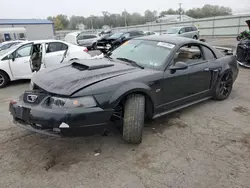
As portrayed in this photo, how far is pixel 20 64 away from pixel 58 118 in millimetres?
4730

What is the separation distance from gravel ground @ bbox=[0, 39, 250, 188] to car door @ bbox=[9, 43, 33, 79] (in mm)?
2963

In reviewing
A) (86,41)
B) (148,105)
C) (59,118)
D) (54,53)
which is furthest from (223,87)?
(86,41)

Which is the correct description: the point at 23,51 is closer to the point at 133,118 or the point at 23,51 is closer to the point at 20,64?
the point at 20,64

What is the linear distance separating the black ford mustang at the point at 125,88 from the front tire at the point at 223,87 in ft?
0.56

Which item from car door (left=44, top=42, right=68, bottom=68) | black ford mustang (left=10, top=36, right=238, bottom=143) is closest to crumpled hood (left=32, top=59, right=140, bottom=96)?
black ford mustang (left=10, top=36, right=238, bottom=143)

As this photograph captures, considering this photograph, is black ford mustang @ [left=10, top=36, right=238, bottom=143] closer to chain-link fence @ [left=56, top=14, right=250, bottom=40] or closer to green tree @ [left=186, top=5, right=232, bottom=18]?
chain-link fence @ [left=56, top=14, right=250, bottom=40]

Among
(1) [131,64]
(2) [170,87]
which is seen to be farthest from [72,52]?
(2) [170,87]

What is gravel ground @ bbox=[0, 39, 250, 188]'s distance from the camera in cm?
227

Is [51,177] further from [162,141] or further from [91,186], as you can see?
[162,141]

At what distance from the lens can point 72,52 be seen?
7258 millimetres

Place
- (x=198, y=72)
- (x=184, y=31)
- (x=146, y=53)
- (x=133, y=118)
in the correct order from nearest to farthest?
(x=133, y=118)
(x=146, y=53)
(x=198, y=72)
(x=184, y=31)

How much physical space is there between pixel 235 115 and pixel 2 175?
393 centimetres

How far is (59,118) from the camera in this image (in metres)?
2.34

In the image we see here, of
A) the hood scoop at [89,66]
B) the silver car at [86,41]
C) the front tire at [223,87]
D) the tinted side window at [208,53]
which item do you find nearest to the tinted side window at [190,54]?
the tinted side window at [208,53]
